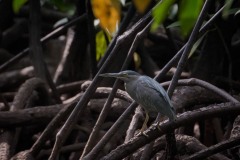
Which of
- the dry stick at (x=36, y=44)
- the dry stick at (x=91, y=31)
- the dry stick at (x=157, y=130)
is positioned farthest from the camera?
the dry stick at (x=36, y=44)

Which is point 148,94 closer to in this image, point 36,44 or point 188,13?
point 188,13

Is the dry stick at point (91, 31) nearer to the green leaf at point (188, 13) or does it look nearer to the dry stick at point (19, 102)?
the dry stick at point (19, 102)

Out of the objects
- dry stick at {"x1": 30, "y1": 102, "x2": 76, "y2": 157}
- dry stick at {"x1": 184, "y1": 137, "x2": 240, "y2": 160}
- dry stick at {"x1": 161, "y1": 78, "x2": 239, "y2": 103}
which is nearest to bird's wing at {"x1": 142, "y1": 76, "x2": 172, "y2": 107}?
dry stick at {"x1": 184, "y1": 137, "x2": 240, "y2": 160}

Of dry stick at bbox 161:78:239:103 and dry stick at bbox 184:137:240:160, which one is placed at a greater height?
dry stick at bbox 161:78:239:103

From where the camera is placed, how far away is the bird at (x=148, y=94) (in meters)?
1.79

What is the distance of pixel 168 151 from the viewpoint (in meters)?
1.86

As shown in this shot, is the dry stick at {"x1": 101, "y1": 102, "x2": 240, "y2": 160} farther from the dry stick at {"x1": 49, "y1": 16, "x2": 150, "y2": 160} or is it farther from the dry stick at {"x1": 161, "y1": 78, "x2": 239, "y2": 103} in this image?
the dry stick at {"x1": 49, "y1": 16, "x2": 150, "y2": 160}

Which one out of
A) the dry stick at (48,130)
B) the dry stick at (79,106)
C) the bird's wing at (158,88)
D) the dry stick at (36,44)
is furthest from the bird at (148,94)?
the dry stick at (36,44)

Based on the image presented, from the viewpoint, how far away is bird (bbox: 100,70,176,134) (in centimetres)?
179

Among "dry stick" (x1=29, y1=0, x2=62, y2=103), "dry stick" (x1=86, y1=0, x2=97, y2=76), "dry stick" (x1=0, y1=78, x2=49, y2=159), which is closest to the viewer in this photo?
"dry stick" (x1=0, y1=78, x2=49, y2=159)

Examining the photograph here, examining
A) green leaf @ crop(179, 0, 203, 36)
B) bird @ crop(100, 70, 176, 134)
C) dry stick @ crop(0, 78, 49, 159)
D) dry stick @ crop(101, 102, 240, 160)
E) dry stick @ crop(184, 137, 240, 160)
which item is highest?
green leaf @ crop(179, 0, 203, 36)

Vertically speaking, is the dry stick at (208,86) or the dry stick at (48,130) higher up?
the dry stick at (208,86)

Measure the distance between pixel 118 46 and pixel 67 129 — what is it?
38 centimetres

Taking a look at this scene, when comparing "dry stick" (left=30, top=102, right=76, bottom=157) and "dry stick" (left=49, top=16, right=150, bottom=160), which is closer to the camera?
"dry stick" (left=49, top=16, right=150, bottom=160)
